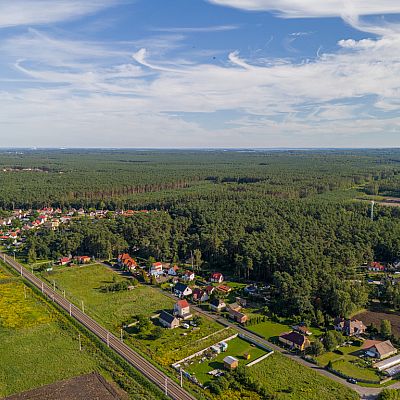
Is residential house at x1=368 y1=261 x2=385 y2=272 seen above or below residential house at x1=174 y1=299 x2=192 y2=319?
above

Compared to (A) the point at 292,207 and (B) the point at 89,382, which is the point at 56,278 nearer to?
(B) the point at 89,382

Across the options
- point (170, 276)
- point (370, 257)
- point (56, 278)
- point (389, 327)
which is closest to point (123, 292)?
point (170, 276)

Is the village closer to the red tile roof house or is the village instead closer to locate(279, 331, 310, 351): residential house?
locate(279, 331, 310, 351): residential house

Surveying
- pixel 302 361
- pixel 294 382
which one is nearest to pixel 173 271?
pixel 302 361

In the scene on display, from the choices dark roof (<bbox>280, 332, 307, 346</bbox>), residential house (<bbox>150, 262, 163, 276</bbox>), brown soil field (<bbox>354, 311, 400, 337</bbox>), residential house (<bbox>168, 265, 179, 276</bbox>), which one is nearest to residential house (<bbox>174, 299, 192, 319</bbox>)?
dark roof (<bbox>280, 332, 307, 346</bbox>)

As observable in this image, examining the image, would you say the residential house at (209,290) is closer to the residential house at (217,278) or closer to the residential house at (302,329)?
the residential house at (217,278)
